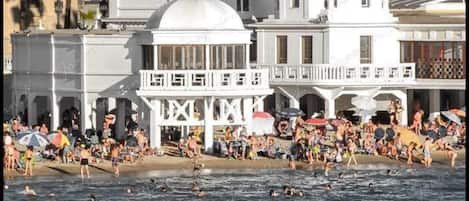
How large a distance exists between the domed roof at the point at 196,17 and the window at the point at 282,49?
8.13 m

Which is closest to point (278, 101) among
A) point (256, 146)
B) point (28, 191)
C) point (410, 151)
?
point (256, 146)

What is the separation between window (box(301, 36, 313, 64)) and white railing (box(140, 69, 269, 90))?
30.0 ft

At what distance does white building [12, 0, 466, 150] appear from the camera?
61.5 meters

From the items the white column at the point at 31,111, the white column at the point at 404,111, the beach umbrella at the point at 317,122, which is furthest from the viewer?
the white column at the point at 404,111

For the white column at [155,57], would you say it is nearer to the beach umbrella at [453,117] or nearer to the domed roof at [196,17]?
the domed roof at [196,17]

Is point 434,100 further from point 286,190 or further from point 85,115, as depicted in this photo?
point 286,190

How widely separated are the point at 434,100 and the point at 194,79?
14273 millimetres

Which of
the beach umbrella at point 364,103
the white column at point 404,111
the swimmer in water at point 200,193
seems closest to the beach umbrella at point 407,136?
the beach umbrella at point 364,103

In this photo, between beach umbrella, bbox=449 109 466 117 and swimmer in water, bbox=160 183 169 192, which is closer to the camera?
swimmer in water, bbox=160 183 169 192

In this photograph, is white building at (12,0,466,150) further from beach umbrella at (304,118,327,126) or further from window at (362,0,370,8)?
beach umbrella at (304,118,327,126)

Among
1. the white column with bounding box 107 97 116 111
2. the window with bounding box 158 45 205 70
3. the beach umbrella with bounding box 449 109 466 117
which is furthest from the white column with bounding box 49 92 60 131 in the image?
the beach umbrella with bounding box 449 109 466 117

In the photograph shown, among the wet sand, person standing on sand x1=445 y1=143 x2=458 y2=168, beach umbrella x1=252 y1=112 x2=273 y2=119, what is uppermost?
beach umbrella x1=252 y1=112 x2=273 y2=119

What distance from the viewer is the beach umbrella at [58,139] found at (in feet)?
192

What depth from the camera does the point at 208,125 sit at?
6075cm
